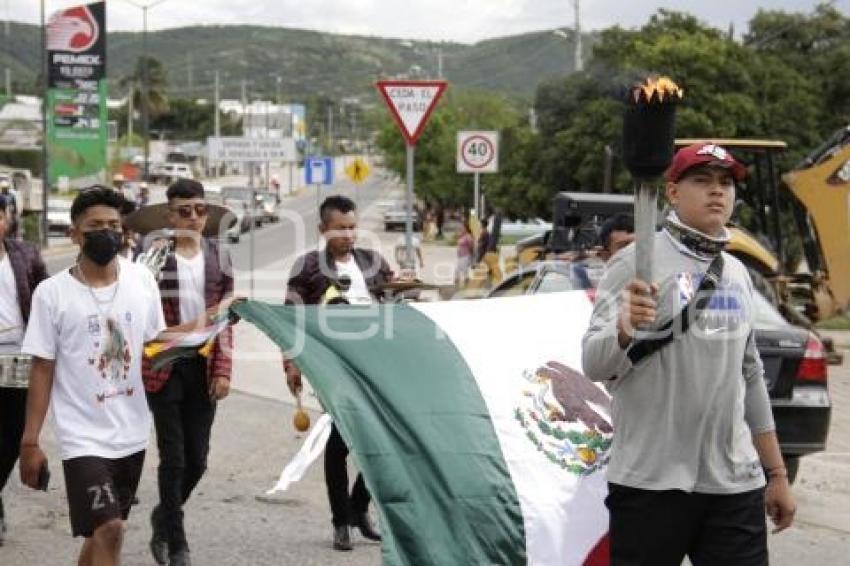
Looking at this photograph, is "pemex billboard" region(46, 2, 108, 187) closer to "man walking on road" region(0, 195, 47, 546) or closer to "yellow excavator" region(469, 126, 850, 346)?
"yellow excavator" region(469, 126, 850, 346)

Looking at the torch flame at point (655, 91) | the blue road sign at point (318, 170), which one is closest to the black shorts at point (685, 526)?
the torch flame at point (655, 91)

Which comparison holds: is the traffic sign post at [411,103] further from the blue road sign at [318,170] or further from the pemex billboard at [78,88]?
the pemex billboard at [78,88]

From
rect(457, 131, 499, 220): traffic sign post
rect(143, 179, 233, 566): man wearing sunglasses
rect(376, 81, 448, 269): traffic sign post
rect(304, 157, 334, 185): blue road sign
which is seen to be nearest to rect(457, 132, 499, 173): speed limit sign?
rect(457, 131, 499, 220): traffic sign post

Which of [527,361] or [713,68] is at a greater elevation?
[713,68]

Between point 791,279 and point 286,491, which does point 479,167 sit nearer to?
point 791,279

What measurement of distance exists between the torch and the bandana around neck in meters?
0.60

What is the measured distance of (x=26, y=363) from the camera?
21.3 ft

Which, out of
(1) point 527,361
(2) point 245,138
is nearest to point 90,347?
(1) point 527,361

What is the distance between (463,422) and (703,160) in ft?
4.79

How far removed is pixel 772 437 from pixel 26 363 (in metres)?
3.56

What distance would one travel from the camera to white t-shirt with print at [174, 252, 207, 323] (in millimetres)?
6785

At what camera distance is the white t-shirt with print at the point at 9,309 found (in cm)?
663

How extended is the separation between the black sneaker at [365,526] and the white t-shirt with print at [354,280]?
113 cm

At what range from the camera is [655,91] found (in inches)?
138
